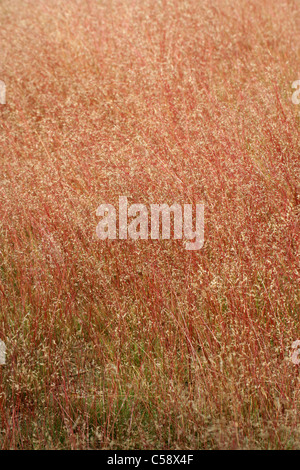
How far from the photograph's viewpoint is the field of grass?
6.24 feet

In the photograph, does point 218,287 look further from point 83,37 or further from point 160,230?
point 83,37

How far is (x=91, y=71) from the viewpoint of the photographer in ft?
14.0

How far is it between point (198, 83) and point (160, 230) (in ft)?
5.00

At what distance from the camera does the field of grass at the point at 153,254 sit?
190 centimetres

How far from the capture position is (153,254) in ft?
7.88

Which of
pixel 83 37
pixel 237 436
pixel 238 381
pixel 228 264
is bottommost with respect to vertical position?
pixel 237 436

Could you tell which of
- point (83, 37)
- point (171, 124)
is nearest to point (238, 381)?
point (171, 124)

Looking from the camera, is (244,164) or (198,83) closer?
(244,164)

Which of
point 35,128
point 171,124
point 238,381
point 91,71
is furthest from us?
point 91,71

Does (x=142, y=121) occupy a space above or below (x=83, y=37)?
below

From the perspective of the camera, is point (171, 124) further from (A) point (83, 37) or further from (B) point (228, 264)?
(A) point (83, 37)

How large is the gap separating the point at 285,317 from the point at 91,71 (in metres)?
2.72

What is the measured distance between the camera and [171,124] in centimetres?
330

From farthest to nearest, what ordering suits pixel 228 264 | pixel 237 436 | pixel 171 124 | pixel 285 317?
pixel 171 124 < pixel 228 264 < pixel 285 317 < pixel 237 436
